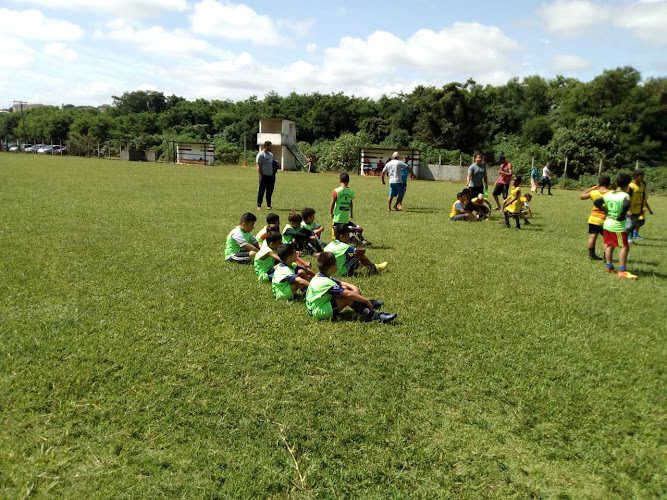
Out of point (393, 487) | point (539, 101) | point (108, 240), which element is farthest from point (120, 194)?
point (539, 101)

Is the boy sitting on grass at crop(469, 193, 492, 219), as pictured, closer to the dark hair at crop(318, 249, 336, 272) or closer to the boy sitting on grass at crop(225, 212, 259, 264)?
the boy sitting on grass at crop(225, 212, 259, 264)

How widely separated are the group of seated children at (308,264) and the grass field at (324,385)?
195 mm

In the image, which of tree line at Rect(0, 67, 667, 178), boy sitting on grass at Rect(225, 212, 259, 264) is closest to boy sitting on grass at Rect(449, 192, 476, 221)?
boy sitting on grass at Rect(225, 212, 259, 264)

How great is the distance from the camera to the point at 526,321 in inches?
215

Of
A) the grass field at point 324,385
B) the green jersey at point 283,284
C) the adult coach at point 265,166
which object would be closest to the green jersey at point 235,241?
the grass field at point 324,385

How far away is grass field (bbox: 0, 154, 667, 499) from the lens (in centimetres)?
295

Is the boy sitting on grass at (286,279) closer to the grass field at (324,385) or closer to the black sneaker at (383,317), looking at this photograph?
the grass field at (324,385)

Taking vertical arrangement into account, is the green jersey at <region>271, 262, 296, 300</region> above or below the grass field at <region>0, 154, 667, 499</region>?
above

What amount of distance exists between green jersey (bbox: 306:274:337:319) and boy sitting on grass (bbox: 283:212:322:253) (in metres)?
2.81

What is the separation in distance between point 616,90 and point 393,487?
50157mm

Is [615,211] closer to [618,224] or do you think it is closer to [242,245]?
[618,224]

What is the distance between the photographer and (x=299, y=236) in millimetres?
8094

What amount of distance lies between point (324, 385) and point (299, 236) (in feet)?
14.5

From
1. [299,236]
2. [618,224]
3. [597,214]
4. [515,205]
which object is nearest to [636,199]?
[597,214]
